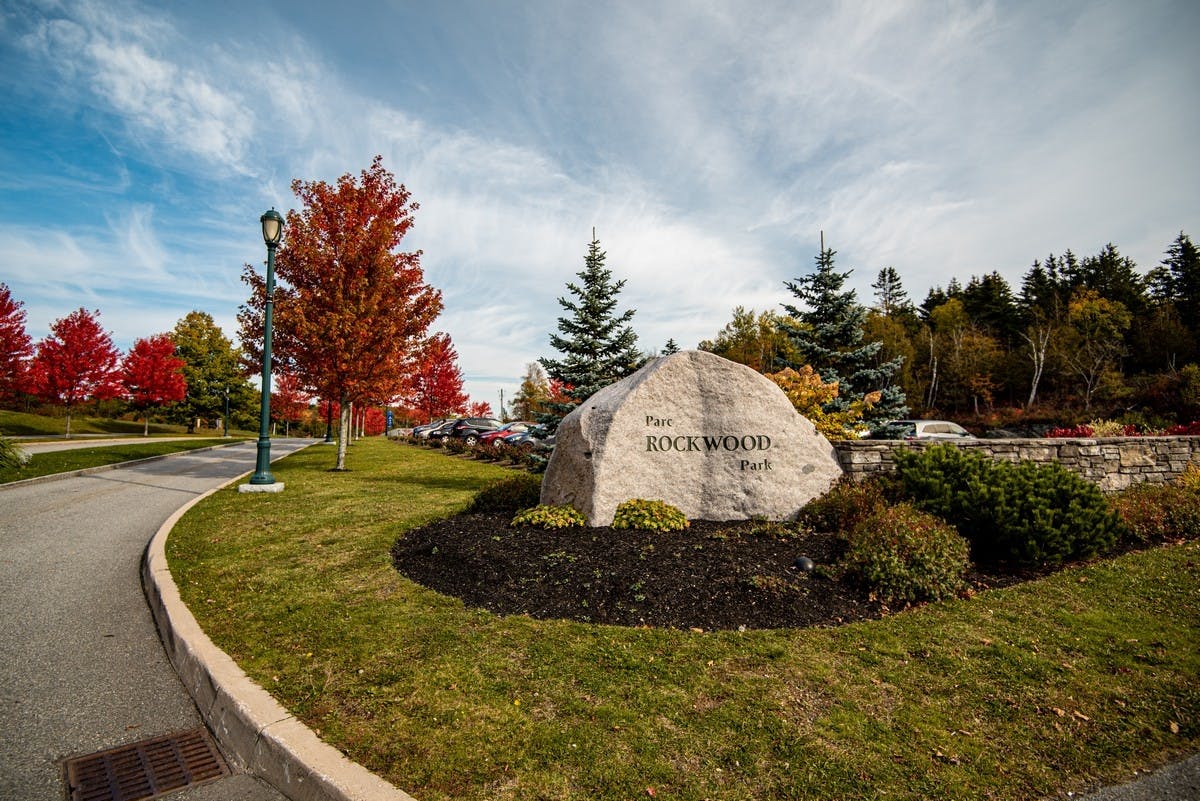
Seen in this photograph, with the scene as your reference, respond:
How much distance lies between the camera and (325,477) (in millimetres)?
14594

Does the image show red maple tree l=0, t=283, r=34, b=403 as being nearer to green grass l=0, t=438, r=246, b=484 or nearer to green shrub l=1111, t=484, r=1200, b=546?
green grass l=0, t=438, r=246, b=484

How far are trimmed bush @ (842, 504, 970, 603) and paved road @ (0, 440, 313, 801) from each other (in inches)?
200

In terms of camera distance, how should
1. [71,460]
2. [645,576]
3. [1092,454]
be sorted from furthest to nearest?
[71,460] < [1092,454] < [645,576]

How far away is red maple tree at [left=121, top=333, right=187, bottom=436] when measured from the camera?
32688mm

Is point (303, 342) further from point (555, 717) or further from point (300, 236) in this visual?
point (555, 717)

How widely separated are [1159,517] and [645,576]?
7.54 meters

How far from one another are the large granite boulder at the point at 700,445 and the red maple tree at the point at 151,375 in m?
36.6

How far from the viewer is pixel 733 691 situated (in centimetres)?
354

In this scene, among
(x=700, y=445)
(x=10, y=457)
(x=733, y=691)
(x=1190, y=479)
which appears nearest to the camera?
(x=733, y=691)

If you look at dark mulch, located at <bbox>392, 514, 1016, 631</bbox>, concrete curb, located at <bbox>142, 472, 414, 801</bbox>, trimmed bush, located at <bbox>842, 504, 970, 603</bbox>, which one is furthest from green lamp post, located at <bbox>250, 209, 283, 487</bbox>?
trimmed bush, located at <bbox>842, 504, 970, 603</bbox>

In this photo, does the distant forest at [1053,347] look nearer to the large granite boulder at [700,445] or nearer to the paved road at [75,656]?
the large granite boulder at [700,445]

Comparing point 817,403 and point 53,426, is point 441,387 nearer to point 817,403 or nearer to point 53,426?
point 53,426

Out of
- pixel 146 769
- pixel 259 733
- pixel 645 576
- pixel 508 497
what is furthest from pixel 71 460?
pixel 645 576

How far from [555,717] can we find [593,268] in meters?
13.0
